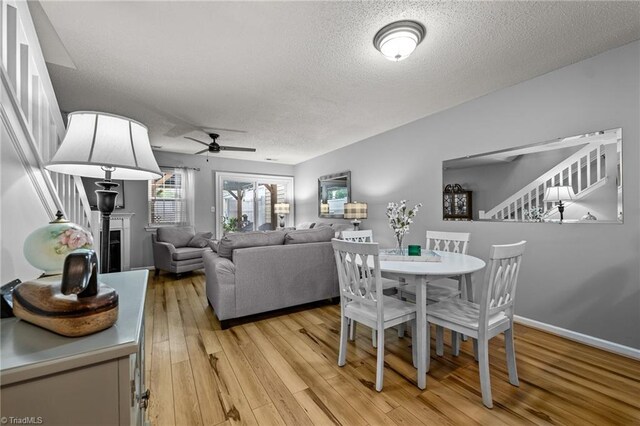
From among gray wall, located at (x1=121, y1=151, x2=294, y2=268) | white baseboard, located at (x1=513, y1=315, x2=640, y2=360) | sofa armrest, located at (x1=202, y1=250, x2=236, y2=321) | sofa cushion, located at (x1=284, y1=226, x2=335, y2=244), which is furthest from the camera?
gray wall, located at (x1=121, y1=151, x2=294, y2=268)

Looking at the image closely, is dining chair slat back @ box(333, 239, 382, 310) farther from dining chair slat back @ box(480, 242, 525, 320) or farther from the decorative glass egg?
the decorative glass egg

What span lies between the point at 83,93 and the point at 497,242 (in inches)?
186

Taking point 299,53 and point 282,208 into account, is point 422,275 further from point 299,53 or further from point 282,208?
point 282,208

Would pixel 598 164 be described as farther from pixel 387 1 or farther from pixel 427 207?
pixel 387 1

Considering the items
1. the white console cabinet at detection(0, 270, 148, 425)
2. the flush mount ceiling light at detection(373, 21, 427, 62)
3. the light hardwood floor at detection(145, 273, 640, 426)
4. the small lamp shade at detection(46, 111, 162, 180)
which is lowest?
the light hardwood floor at detection(145, 273, 640, 426)

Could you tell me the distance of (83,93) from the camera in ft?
9.43

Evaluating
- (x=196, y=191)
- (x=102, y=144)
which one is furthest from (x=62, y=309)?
(x=196, y=191)

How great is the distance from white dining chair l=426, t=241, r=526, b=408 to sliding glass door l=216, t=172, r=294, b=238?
17.5ft

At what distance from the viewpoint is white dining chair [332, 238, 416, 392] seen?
5.64 feet

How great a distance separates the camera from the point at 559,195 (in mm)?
2449

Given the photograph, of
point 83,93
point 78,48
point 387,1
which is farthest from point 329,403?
point 83,93

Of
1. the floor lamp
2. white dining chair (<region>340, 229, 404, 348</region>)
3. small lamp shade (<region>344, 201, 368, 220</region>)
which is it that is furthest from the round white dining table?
small lamp shade (<region>344, 201, 368, 220</region>)

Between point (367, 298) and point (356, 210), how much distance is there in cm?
273

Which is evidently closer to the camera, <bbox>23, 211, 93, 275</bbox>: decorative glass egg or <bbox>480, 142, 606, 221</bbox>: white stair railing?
<bbox>23, 211, 93, 275</bbox>: decorative glass egg
